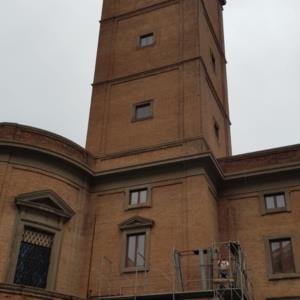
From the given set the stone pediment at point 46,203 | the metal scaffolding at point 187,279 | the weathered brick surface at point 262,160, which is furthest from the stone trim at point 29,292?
the weathered brick surface at point 262,160

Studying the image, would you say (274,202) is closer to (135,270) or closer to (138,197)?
(138,197)

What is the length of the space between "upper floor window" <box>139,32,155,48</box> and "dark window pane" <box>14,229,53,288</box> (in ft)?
41.0

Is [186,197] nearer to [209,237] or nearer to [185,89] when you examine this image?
[209,237]

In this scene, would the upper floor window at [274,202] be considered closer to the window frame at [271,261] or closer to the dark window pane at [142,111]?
the window frame at [271,261]

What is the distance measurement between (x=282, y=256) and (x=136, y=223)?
6284mm

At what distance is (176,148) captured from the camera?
879 inches

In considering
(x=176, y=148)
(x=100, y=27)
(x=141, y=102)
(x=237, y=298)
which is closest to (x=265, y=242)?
(x=237, y=298)

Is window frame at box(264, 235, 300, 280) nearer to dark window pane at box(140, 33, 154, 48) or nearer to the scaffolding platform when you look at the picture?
the scaffolding platform

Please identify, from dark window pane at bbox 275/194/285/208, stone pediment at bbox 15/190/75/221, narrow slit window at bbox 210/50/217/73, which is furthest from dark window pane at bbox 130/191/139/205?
narrow slit window at bbox 210/50/217/73

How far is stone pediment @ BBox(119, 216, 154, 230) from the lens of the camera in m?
20.8

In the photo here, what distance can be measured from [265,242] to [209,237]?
2.69 m

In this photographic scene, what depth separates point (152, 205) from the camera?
21.3 m

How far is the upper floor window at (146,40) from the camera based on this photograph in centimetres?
2738

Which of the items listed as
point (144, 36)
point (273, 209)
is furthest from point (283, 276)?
point (144, 36)
